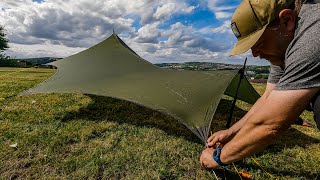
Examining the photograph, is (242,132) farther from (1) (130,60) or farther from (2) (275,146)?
(1) (130,60)

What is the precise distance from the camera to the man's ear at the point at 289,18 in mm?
2105

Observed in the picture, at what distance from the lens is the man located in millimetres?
1804

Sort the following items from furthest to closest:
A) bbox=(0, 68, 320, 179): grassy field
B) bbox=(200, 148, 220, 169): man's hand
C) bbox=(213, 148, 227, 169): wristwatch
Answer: bbox=(0, 68, 320, 179): grassy field
bbox=(200, 148, 220, 169): man's hand
bbox=(213, 148, 227, 169): wristwatch

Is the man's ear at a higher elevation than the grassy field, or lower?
higher

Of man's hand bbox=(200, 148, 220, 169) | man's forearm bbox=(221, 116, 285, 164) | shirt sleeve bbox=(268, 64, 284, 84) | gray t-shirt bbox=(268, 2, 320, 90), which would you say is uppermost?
gray t-shirt bbox=(268, 2, 320, 90)

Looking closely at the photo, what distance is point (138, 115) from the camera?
6.72m

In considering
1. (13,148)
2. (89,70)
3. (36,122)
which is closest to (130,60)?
(89,70)

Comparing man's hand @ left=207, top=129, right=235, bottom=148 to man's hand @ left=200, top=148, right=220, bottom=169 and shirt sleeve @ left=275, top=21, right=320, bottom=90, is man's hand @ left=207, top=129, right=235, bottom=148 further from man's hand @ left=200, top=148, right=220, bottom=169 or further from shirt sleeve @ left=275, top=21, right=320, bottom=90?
shirt sleeve @ left=275, top=21, right=320, bottom=90

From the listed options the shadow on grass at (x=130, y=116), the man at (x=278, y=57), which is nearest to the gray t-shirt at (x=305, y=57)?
the man at (x=278, y=57)

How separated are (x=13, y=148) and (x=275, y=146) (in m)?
4.85

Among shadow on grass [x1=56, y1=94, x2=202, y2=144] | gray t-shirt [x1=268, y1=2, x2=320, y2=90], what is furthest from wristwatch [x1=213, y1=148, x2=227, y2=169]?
shadow on grass [x1=56, y1=94, x2=202, y2=144]

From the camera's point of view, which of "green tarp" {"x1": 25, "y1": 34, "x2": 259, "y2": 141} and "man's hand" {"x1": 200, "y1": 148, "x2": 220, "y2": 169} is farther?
"green tarp" {"x1": 25, "y1": 34, "x2": 259, "y2": 141}

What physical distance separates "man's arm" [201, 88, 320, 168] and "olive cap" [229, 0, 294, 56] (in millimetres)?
613

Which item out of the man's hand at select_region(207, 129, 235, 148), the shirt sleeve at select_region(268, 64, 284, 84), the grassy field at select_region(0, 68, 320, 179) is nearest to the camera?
the man's hand at select_region(207, 129, 235, 148)
